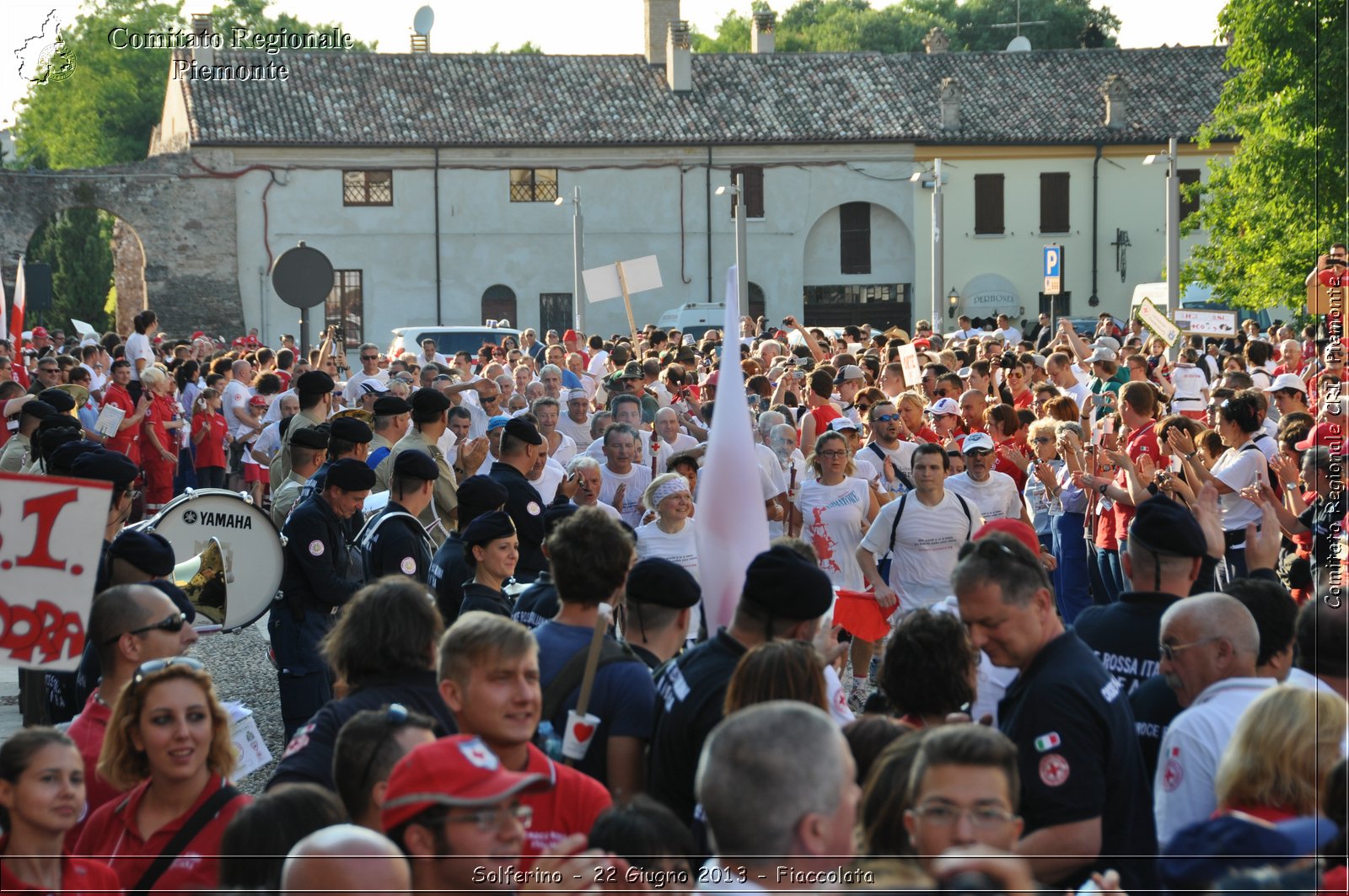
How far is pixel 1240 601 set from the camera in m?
4.88

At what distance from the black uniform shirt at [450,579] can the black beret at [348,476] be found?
62 cm

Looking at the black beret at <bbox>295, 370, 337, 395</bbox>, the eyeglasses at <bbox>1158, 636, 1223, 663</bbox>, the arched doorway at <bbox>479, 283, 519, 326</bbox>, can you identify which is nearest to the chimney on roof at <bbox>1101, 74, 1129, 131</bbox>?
the arched doorway at <bbox>479, 283, 519, 326</bbox>

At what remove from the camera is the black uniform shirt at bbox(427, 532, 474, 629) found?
23.2ft

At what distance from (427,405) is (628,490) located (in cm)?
168

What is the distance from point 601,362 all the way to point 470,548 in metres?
15.0

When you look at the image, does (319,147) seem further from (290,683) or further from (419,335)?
(290,683)

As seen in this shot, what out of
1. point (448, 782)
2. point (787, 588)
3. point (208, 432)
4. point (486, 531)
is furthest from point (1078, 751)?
point (208, 432)

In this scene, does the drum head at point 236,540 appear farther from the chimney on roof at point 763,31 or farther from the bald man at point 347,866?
the chimney on roof at point 763,31

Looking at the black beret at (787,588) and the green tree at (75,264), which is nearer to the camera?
the black beret at (787,588)

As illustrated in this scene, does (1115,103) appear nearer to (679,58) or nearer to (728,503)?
(679,58)

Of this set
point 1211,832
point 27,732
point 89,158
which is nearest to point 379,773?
point 27,732

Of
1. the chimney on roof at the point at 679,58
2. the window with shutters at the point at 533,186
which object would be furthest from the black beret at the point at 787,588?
the chimney on roof at the point at 679,58

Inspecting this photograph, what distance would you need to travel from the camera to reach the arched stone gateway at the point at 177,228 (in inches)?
1822

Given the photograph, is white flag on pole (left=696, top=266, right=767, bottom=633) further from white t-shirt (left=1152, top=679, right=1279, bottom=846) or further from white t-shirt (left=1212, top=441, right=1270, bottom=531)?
white t-shirt (left=1212, top=441, right=1270, bottom=531)
